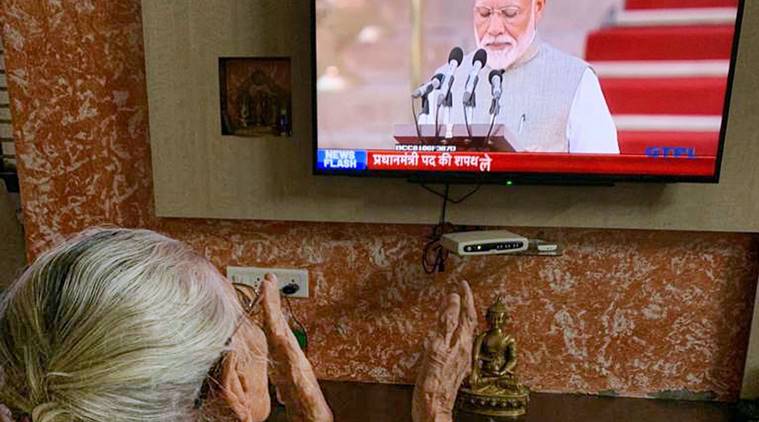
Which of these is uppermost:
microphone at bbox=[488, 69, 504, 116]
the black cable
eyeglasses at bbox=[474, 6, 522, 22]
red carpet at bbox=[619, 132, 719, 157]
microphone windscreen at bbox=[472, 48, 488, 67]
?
eyeglasses at bbox=[474, 6, 522, 22]

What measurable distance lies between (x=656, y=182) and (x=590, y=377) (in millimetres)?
610

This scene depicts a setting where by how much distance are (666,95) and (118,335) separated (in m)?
1.25

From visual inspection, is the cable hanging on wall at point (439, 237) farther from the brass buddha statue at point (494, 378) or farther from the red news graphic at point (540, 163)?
the brass buddha statue at point (494, 378)

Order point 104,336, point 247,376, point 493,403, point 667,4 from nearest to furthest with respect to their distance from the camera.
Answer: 1. point 104,336
2. point 247,376
3. point 667,4
4. point 493,403

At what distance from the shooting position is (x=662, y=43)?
1259 mm

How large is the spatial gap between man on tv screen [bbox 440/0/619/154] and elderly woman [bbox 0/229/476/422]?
82 centimetres

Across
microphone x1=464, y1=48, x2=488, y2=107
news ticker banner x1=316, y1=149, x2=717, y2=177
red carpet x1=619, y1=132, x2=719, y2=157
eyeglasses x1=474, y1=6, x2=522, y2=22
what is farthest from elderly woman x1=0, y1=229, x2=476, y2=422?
red carpet x1=619, y1=132, x2=719, y2=157

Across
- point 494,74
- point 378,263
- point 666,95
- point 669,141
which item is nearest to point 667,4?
point 666,95

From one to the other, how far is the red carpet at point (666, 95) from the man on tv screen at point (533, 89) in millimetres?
36

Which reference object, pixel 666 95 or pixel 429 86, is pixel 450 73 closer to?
pixel 429 86

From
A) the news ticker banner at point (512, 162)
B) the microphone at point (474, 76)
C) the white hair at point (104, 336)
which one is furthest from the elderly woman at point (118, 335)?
the microphone at point (474, 76)

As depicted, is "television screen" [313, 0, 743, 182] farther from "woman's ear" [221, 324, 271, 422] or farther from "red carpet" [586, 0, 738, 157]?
"woman's ear" [221, 324, 271, 422]

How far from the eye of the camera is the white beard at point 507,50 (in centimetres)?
126

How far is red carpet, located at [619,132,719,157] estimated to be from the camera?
1288 millimetres
